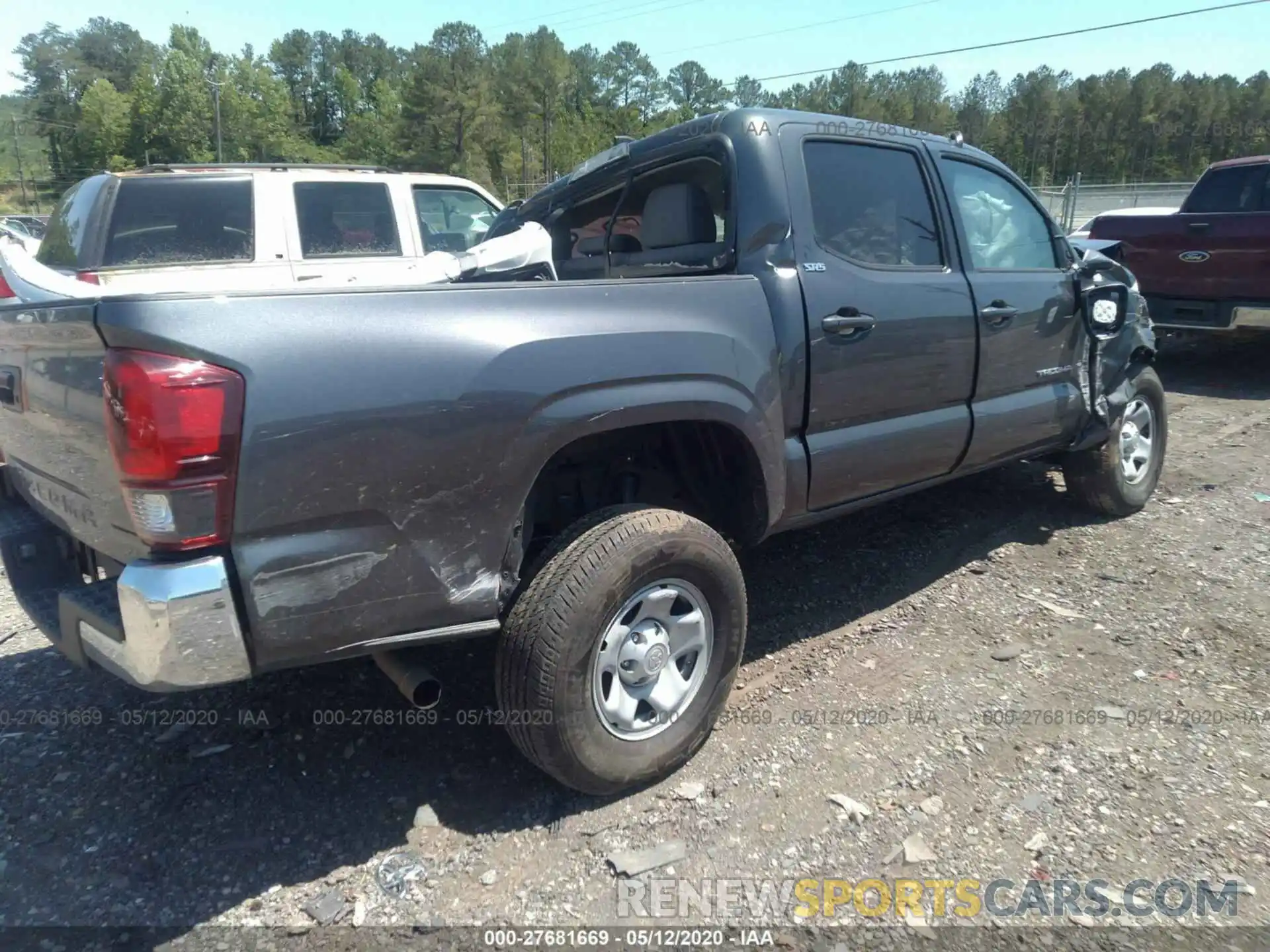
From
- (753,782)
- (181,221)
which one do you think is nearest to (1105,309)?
(753,782)

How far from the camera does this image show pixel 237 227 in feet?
22.0

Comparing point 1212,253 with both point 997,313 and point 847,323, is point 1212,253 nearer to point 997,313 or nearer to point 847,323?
point 997,313

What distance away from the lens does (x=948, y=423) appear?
3590 millimetres

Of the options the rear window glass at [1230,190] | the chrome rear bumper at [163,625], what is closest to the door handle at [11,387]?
the chrome rear bumper at [163,625]

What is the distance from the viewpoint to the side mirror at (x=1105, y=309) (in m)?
4.34

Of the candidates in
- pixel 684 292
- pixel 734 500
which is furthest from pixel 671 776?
pixel 684 292

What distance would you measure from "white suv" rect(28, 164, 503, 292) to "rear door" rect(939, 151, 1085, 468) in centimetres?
346

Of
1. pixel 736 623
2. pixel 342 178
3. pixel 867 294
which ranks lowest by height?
pixel 736 623

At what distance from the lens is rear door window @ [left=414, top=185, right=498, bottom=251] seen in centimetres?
806

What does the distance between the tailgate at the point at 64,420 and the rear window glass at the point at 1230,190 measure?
10.1 meters

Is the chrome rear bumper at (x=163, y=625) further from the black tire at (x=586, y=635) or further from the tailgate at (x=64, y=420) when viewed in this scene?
the black tire at (x=586, y=635)

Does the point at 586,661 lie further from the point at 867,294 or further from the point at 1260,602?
the point at 1260,602

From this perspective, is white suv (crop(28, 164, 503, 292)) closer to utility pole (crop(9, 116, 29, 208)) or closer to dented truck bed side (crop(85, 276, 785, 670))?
dented truck bed side (crop(85, 276, 785, 670))

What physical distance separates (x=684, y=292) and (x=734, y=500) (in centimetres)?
76
